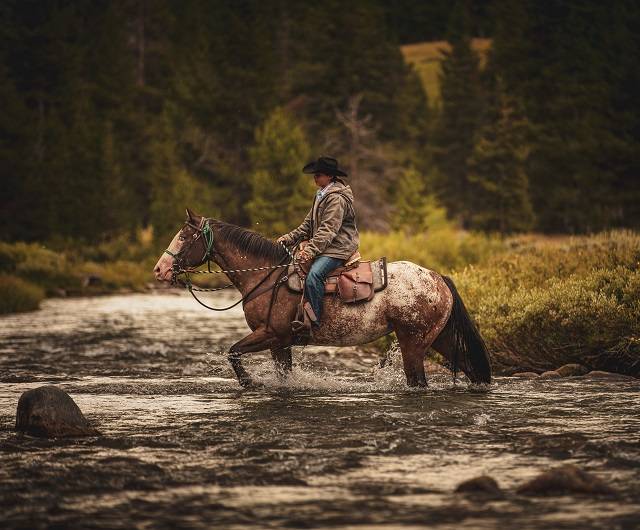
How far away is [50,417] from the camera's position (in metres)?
10.6

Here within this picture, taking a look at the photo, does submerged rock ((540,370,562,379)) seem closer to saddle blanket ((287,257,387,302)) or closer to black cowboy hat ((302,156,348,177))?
saddle blanket ((287,257,387,302))

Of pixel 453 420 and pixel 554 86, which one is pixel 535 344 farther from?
pixel 554 86

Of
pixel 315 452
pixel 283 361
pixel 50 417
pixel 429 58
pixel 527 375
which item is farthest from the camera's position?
pixel 429 58

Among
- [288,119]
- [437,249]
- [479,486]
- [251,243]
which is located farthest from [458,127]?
[479,486]

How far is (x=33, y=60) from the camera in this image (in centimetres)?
6259

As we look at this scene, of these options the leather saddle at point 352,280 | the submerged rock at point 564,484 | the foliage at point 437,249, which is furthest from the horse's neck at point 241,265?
the foliage at point 437,249

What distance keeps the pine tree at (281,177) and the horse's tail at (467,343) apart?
158 ft

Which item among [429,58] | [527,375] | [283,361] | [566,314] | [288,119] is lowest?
[527,375]

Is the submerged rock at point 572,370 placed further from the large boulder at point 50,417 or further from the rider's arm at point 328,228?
the large boulder at point 50,417

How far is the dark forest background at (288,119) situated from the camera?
50.2 meters

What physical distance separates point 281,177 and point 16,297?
106ft

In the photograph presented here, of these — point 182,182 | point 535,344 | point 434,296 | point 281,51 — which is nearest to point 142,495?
point 434,296

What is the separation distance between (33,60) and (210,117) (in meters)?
14.4

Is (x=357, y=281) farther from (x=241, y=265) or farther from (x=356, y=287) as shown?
(x=241, y=265)
